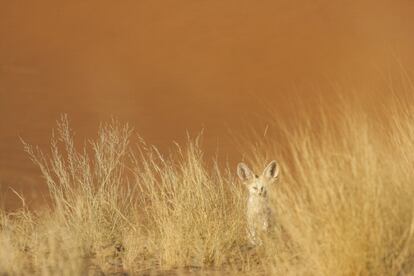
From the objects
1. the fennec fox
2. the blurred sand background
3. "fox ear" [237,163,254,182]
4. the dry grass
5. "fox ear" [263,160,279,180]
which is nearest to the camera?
the dry grass

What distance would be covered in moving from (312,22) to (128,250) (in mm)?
20179

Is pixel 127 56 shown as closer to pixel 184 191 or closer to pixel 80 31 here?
pixel 80 31

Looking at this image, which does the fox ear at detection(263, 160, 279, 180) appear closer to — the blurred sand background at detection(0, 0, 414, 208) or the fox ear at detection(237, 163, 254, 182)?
the fox ear at detection(237, 163, 254, 182)

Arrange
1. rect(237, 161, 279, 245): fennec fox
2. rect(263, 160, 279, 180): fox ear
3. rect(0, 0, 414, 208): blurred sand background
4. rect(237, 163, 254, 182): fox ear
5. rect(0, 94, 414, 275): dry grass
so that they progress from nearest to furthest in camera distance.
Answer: rect(0, 94, 414, 275): dry grass < rect(237, 161, 279, 245): fennec fox < rect(263, 160, 279, 180): fox ear < rect(237, 163, 254, 182): fox ear < rect(0, 0, 414, 208): blurred sand background

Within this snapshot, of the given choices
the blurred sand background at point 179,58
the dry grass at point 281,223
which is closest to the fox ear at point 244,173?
the dry grass at point 281,223

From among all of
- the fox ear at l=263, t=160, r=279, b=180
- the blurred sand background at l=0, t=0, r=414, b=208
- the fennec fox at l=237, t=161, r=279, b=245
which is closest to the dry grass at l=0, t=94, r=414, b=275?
the fennec fox at l=237, t=161, r=279, b=245

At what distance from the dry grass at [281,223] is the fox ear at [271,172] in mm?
313

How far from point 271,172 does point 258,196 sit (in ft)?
0.81

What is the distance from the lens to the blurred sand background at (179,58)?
712 inches

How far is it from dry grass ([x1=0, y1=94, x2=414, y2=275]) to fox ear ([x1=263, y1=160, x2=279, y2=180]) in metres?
0.31

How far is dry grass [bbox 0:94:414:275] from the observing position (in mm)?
4008

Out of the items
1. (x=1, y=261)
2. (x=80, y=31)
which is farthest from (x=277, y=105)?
(x=1, y=261)

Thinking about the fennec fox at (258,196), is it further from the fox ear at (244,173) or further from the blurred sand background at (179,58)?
the blurred sand background at (179,58)

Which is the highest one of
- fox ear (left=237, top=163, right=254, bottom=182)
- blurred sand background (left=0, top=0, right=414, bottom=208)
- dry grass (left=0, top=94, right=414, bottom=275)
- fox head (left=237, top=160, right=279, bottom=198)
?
blurred sand background (left=0, top=0, right=414, bottom=208)
